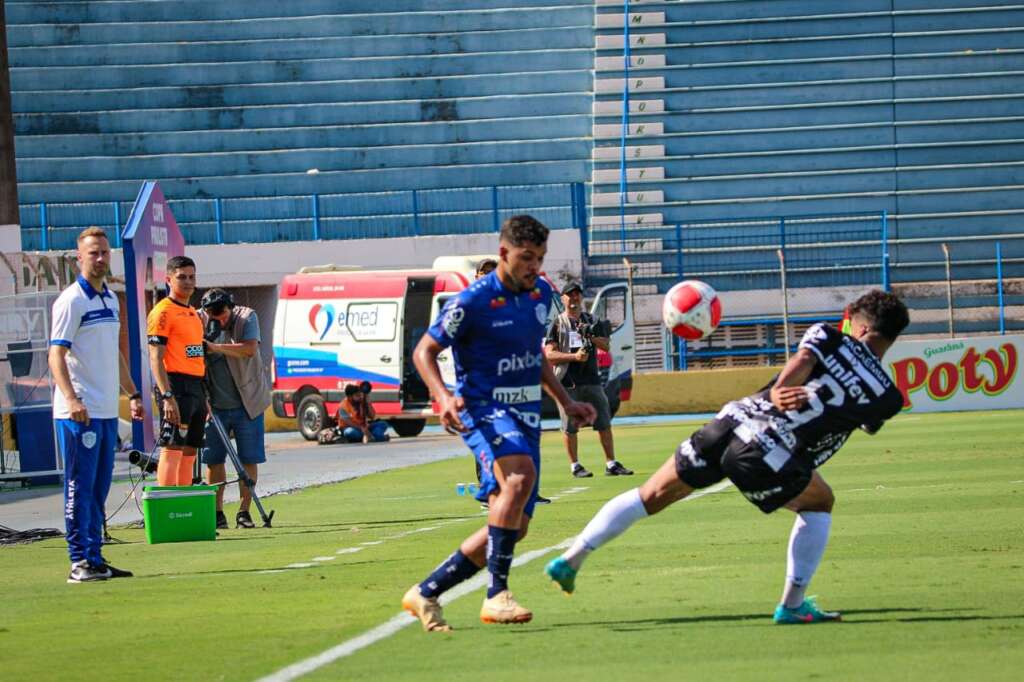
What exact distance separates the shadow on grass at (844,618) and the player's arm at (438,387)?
1.00m

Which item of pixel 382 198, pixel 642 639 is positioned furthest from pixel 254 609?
pixel 382 198

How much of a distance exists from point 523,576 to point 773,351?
21514 mm

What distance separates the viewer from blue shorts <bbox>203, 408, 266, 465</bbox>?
43.3 ft

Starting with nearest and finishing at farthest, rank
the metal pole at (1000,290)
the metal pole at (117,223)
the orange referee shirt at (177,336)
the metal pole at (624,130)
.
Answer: the orange referee shirt at (177,336) < the metal pole at (1000,290) < the metal pole at (117,223) < the metal pole at (624,130)

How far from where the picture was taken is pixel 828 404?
6930 millimetres

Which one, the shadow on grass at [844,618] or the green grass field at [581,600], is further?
the shadow on grass at [844,618]

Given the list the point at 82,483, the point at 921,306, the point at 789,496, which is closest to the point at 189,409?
the point at 82,483

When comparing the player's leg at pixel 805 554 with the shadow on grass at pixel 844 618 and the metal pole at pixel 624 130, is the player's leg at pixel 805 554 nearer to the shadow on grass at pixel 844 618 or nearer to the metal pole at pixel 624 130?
the shadow on grass at pixel 844 618

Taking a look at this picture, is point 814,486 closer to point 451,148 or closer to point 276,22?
point 451,148

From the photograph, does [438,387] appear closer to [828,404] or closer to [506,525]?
[506,525]

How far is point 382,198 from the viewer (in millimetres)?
34469

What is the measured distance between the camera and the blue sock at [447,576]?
7.06m

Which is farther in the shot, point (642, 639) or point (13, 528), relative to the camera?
point (13, 528)

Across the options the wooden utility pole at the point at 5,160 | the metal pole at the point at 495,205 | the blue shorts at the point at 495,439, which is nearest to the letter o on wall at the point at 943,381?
the metal pole at the point at 495,205
